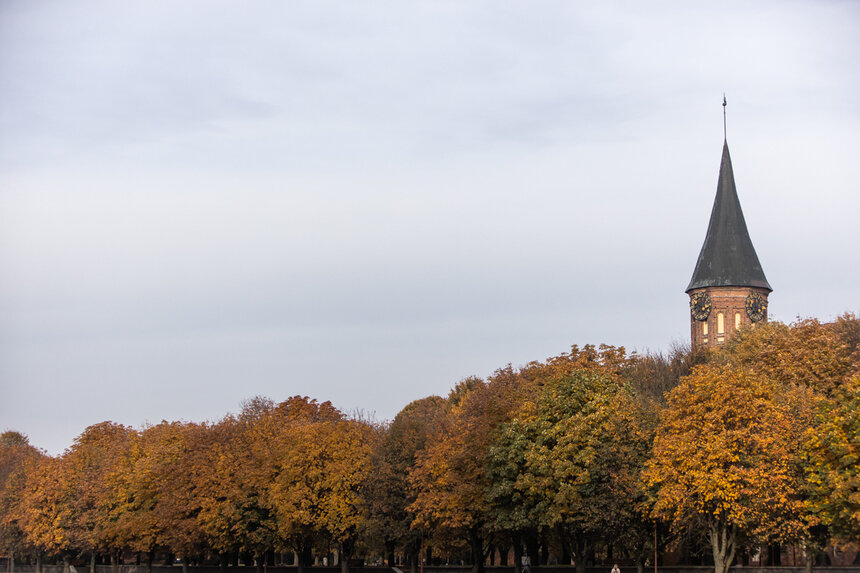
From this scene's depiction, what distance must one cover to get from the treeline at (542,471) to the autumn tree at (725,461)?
0.10m

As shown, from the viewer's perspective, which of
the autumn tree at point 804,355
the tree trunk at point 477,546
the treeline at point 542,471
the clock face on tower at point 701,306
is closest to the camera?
the treeline at point 542,471

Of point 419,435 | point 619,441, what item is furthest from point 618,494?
point 419,435

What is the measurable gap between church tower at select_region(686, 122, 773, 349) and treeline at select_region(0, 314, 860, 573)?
51887 mm

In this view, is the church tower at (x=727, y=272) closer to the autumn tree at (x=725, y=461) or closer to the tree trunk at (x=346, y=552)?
the tree trunk at (x=346, y=552)

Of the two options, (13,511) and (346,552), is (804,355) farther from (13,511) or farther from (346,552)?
(13,511)

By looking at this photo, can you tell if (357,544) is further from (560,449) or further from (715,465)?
(715,465)

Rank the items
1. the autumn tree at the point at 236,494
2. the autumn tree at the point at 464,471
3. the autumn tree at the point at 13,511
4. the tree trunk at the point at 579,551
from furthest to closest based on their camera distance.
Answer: the autumn tree at the point at 13,511 < the autumn tree at the point at 236,494 < the autumn tree at the point at 464,471 < the tree trunk at the point at 579,551

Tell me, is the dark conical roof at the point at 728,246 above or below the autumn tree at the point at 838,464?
above

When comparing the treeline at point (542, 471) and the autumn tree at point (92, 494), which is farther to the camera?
the autumn tree at point (92, 494)

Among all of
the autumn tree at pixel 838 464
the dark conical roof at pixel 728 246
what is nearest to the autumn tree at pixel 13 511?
the autumn tree at pixel 838 464

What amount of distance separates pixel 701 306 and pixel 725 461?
9818 cm

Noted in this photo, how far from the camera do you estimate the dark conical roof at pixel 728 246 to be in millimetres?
146625

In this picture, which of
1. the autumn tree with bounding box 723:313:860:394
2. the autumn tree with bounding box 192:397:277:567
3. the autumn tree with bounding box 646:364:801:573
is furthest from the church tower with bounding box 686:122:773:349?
the autumn tree with bounding box 646:364:801:573

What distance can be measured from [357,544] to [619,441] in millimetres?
27646
